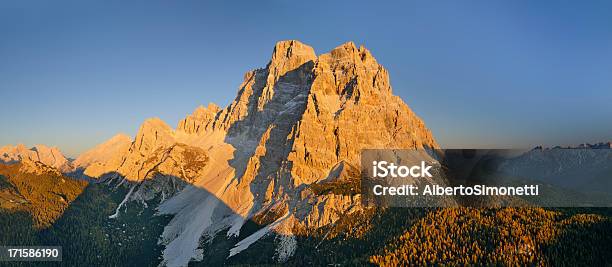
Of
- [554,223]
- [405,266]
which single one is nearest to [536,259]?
[554,223]

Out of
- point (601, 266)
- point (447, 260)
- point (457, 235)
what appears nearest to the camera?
point (601, 266)

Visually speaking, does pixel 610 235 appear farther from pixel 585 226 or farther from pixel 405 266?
pixel 405 266

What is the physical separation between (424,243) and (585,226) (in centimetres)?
6260

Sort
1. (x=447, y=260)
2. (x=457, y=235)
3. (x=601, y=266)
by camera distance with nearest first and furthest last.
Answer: (x=601, y=266) < (x=447, y=260) < (x=457, y=235)

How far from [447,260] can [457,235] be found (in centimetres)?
1813

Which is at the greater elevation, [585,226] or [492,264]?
[585,226]

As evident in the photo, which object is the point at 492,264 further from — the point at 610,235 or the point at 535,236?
the point at 610,235

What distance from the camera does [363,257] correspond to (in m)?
200

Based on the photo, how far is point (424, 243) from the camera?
7633 inches

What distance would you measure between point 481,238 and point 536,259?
21211 mm

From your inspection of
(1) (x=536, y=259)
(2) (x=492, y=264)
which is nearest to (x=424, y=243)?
(2) (x=492, y=264)

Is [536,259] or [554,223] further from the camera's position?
[554,223]

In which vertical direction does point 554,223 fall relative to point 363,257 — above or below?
above

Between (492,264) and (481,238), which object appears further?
(481,238)
